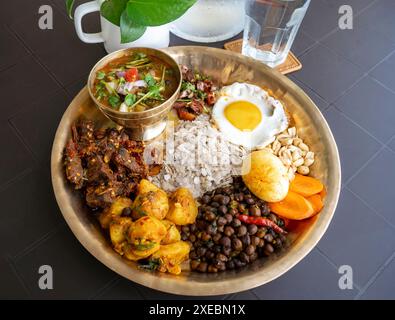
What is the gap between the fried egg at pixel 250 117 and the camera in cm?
224

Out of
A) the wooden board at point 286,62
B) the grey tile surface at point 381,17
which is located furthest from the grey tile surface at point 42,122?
the grey tile surface at point 381,17

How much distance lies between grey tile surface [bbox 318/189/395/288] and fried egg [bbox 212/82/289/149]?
0.59m

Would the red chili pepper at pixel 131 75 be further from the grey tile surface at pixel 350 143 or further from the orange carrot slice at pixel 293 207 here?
the grey tile surface at pixel 350 143

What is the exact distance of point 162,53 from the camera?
2137 millimetres

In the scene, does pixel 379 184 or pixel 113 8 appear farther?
pixel 379 184

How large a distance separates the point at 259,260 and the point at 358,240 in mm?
649

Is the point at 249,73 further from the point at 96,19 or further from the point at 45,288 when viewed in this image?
the point at 45,288

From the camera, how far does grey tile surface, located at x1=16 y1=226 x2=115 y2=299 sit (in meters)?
1.83

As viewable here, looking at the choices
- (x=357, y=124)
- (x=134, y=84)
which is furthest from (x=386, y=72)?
(x=134, y=84)

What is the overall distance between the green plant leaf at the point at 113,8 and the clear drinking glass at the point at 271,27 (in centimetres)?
85

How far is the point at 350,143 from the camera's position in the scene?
2.40m

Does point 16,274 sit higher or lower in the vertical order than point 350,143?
lower

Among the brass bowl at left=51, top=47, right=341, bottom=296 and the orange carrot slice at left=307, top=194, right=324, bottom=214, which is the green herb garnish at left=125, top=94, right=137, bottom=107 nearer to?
the brass bowl at left=51, top=47, right=341, bottom=296

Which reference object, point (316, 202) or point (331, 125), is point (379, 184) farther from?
point (316, 202)
